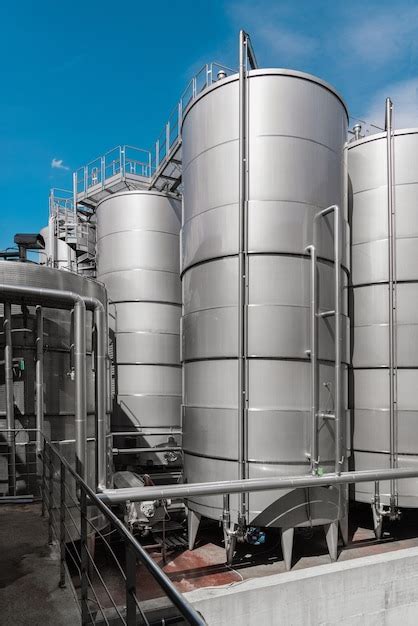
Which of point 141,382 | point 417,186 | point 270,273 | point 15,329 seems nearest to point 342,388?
point 270,273

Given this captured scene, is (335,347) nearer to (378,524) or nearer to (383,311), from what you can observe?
(383,311)

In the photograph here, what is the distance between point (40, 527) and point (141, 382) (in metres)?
7.64

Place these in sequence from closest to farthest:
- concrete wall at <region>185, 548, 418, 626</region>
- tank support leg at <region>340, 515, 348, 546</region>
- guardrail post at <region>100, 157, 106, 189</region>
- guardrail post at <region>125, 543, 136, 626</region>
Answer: guardrail post at <region>125, 543, 136, 626</region>, concrete wall at <region>185, 548, 418, 626</region>, tank support leg at <region>340, 515, 348, 546</region>, guardrail post at <region>100, 157, 106, 189</region>

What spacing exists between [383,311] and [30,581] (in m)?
7.73

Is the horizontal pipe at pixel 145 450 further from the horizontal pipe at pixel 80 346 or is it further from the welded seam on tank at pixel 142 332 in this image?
the horizontal pipe at pixel 80 346

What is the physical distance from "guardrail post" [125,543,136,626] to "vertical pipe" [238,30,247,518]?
4754mm

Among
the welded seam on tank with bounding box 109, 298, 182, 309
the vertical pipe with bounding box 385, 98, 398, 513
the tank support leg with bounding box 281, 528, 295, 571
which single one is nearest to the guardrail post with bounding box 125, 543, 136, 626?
the tank support leg with bounding box 281, 528, 295, 571

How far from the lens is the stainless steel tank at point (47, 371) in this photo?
807 cm

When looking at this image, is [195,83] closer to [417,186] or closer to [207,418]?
[417,186]

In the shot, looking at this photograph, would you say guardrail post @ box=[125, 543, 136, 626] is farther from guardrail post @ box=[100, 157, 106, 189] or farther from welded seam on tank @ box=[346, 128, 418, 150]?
guardrail post @ box=[100, 157, 106, 189]

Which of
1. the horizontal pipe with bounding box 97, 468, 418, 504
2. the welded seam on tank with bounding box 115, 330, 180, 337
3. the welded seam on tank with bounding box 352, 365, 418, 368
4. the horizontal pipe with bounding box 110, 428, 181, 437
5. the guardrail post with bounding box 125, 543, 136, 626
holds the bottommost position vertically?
the horizontal pipe with bounding box 110, 428, 181, 437

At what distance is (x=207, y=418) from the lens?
7.99 m

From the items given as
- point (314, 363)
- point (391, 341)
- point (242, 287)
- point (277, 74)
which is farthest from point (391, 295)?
point (277, 74)

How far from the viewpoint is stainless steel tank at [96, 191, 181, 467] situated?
44.3 ft
